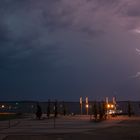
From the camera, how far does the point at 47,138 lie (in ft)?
104

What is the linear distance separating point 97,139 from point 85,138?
3.65 feet

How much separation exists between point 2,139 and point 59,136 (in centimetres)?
473

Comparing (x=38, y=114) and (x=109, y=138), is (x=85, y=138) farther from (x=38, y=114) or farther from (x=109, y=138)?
(x=38, y=114)

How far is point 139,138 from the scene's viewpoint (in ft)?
102

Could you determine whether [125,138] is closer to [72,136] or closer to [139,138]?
[139,138]

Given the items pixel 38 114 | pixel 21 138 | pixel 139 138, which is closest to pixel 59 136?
pixel 21 138

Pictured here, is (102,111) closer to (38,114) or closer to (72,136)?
(38,114)

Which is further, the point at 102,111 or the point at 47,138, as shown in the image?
the point at 102,111

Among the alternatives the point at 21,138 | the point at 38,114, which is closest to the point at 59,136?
the point at 21,138

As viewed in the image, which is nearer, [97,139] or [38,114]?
[97,139]

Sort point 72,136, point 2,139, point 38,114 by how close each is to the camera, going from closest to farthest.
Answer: point 2,139 < point 72,136 < point 38,114

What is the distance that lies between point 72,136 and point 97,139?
2791 mm

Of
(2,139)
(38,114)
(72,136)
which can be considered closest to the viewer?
(2,139)

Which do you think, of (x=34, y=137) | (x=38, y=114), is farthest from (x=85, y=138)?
(x=38, y=114)
